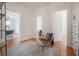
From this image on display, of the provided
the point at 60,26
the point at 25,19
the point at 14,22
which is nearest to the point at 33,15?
the point at 25,19

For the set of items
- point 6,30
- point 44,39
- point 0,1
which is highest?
point 0,1

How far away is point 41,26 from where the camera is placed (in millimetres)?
1401

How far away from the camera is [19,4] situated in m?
1.41

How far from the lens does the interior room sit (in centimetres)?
139

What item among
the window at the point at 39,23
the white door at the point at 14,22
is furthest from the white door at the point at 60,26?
the white door at the point at 14,22

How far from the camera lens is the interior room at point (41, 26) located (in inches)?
54.8

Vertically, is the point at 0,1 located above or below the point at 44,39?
above

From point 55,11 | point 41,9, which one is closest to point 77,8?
point 55,11

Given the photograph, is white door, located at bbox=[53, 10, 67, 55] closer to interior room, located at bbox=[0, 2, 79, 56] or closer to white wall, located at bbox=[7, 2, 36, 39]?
interior room, located at bbox=[0, 2, 79, 56]

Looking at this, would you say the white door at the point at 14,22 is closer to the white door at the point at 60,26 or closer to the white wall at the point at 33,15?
the white wall at the point at 33,15

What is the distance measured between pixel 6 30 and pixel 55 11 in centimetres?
68

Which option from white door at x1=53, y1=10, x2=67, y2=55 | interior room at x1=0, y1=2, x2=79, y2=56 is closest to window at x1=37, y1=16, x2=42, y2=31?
interior room at x1=0, y1=2, x2=79, y2=56

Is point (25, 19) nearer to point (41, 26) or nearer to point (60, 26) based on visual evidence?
point (41, 26)

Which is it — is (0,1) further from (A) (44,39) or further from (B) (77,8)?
(B) (77,8)
